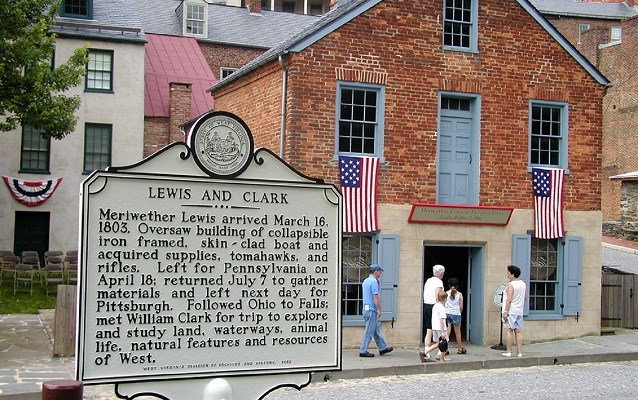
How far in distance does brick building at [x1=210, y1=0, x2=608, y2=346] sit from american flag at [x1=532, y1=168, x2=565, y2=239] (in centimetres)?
18

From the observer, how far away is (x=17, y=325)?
64.9 feet

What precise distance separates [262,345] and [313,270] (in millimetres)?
630

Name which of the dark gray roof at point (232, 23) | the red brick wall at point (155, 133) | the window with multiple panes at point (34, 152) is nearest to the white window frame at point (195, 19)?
the dark gray roof at point (232, 23)

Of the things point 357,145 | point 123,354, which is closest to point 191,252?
point 123,354

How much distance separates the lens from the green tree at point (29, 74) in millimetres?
18469

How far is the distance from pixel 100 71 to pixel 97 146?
254 cm

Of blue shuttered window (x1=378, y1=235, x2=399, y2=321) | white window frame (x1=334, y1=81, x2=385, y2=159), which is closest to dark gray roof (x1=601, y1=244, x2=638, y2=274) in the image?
blue shuttered window (x1=378, y1=235, x2=399, y2=321)

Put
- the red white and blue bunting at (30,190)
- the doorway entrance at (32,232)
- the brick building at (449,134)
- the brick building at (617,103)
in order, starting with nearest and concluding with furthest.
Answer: the brick building at (449,134) → the red white and blue bunting at (30,190) → the doorway entrance at (32,232) → the brick building at (617,103)

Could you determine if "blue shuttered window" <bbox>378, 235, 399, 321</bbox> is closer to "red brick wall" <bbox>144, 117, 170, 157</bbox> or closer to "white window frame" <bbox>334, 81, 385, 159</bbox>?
"white window frame" <bbox>334, 81, 385, 159</bbox>

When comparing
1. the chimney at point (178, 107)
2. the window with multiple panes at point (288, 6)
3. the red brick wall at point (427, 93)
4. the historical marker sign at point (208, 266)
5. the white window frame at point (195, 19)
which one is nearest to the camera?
the historical marker sign at point (208, 266)

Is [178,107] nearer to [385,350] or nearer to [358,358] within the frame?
[385,350]

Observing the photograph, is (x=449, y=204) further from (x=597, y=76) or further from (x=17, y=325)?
(x=17, y=325)

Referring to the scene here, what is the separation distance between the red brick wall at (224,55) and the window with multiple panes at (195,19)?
92 centimetres

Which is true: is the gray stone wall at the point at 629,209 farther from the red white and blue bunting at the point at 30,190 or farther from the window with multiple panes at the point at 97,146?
the red white and blue bunting at the point at 30,190
